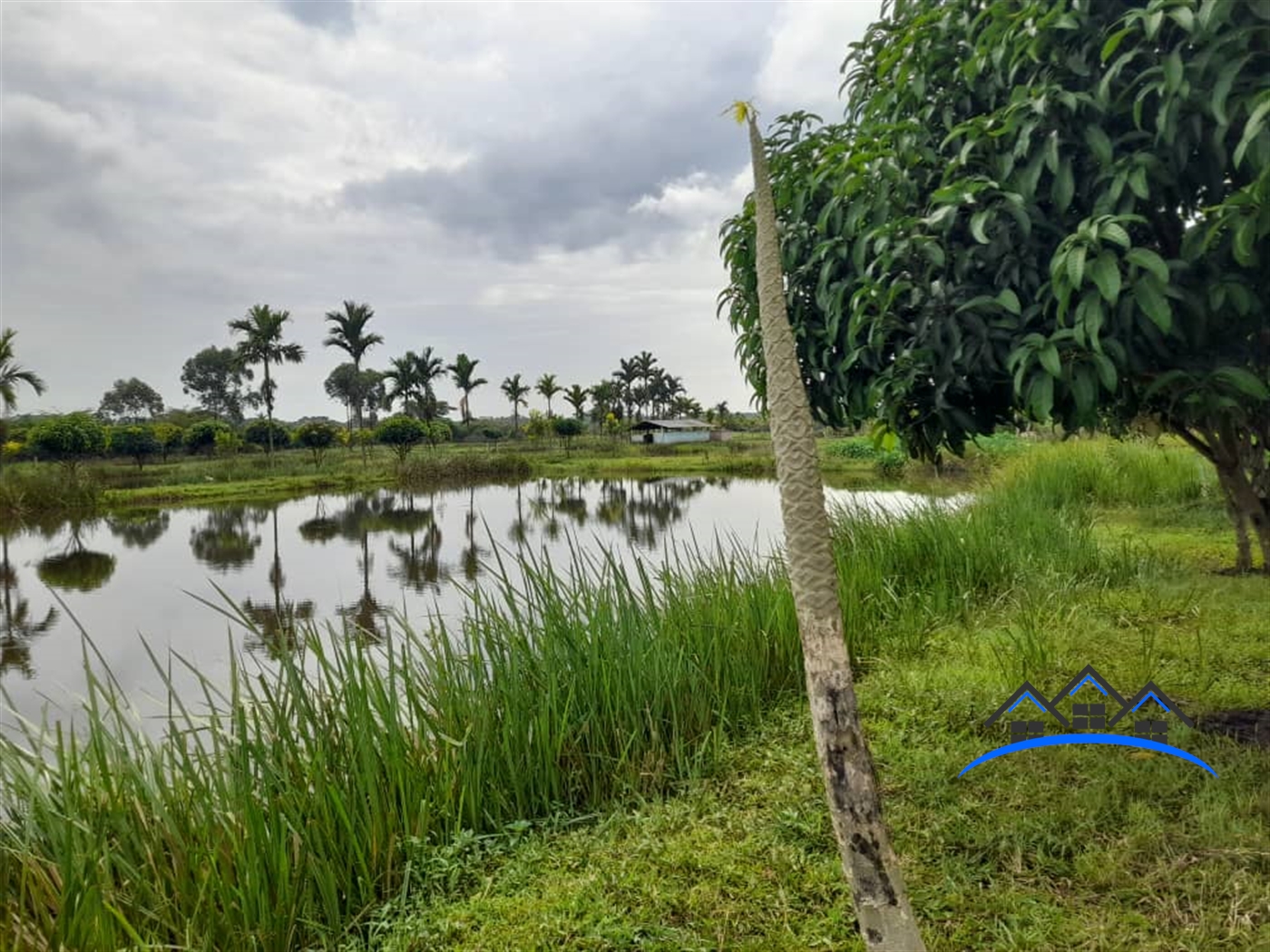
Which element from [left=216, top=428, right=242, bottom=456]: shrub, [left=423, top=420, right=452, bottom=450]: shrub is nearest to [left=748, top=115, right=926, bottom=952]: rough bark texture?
[left=423, top=420, right=452, bottom=450]: shrub

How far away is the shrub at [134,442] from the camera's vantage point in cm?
3434

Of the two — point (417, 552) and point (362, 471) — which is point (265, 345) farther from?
point (417, 552)

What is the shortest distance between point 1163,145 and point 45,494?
98.7ft

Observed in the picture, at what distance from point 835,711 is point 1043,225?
4.93 feet

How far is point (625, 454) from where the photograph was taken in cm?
4741

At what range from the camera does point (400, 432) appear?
36.1 metres

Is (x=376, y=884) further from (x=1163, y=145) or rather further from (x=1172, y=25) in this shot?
(x=1172, y=25)

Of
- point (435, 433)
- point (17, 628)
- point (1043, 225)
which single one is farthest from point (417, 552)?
point (435, 433)

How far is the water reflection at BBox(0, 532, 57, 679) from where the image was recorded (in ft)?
27.9

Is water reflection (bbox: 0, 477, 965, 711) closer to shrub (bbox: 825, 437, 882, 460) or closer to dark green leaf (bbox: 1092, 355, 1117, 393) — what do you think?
dark green leaf (bbox: 1092, 355, 1117, 393)

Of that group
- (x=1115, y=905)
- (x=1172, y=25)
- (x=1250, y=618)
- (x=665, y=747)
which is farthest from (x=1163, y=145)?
(x=1250, y=618)

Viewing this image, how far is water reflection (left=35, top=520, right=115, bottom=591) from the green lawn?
42.4ft

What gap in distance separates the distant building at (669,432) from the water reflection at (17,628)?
4783cm

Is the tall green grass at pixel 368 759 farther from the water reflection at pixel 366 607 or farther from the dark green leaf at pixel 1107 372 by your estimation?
the water reflection at pixel 366 607
